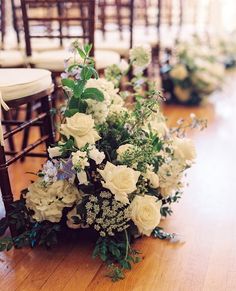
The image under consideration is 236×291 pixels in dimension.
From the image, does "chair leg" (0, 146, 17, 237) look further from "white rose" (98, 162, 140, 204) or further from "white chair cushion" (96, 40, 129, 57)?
"white chair cushion" (96, 40, 129, 57)

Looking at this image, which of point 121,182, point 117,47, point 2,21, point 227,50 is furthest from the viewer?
point 227,50

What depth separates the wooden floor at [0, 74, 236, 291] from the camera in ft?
3.93

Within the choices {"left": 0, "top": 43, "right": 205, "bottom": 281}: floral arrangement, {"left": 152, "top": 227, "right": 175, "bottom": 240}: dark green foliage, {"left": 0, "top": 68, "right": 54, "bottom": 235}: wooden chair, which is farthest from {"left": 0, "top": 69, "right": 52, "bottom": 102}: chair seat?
{"left": 152, "top": 227, "right": 175, "bottom": 240}: dark green foliage

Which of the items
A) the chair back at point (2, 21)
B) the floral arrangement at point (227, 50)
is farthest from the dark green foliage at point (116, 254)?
the floral arrangement at point (227, 50)

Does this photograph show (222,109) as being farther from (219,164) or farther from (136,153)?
(136,153)

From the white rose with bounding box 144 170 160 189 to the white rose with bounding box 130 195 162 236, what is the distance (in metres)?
0.08

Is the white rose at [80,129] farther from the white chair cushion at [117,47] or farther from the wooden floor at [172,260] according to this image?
the white chair cushion at [117,47]

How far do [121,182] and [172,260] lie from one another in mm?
314

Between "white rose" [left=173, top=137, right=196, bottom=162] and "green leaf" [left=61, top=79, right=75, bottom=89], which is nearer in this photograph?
"green leaf" [left=61, top=79, right=75, bottom=89]

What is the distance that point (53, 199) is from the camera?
132 cm

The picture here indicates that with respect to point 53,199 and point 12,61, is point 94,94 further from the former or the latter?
point 12,61

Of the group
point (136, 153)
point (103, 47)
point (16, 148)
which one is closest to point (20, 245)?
point (136, 153)

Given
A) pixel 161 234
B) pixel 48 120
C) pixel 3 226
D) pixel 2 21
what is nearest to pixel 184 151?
pixel 161 234

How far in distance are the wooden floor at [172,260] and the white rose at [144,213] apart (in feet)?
0.40
